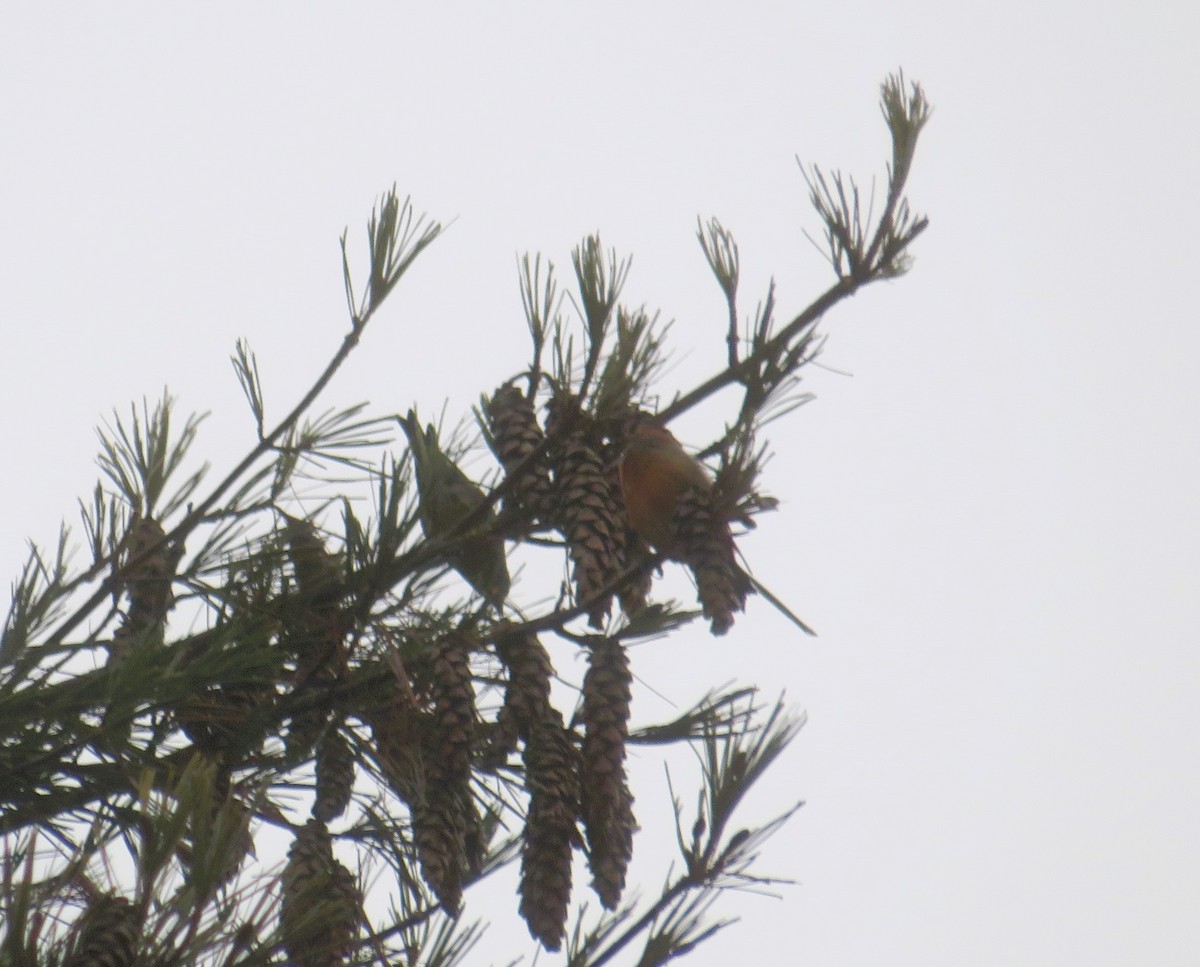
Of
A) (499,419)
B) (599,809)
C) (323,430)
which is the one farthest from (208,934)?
(323,430)

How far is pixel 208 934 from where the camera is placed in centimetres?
98

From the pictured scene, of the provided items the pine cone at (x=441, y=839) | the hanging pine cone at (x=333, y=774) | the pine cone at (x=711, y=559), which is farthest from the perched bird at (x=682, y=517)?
the hanging pine cone at (x=333, y=774)

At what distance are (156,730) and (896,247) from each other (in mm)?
864

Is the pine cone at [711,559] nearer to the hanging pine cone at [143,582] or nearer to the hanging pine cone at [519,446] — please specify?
the hanging pine cone at [519,446]

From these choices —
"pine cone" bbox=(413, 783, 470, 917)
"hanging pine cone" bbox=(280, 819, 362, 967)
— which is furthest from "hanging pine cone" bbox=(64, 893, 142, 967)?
"pine cone" bbox=(413, 783, 470, 917)

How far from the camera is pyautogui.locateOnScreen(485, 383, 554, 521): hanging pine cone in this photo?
A: 135 centimetres

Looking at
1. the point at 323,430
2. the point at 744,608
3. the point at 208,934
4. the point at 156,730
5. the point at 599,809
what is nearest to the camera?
the point at 208,934

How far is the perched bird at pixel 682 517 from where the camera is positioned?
116 centimetres

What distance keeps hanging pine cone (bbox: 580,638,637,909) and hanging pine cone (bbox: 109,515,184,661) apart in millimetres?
493

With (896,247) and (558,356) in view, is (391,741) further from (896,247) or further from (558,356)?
(896,247)

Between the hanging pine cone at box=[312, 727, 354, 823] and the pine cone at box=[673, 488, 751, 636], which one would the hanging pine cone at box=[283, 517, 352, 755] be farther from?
the pine cone at box=[673, 488, 751, 636]

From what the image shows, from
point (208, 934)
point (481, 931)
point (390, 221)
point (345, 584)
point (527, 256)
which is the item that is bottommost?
point (208, 934)

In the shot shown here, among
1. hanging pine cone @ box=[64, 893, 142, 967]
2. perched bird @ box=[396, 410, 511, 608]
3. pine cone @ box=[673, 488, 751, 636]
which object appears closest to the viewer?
hanging pine cone @ box=[64, 893, 142, 967]

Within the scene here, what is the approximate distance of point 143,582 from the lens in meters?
1.57
